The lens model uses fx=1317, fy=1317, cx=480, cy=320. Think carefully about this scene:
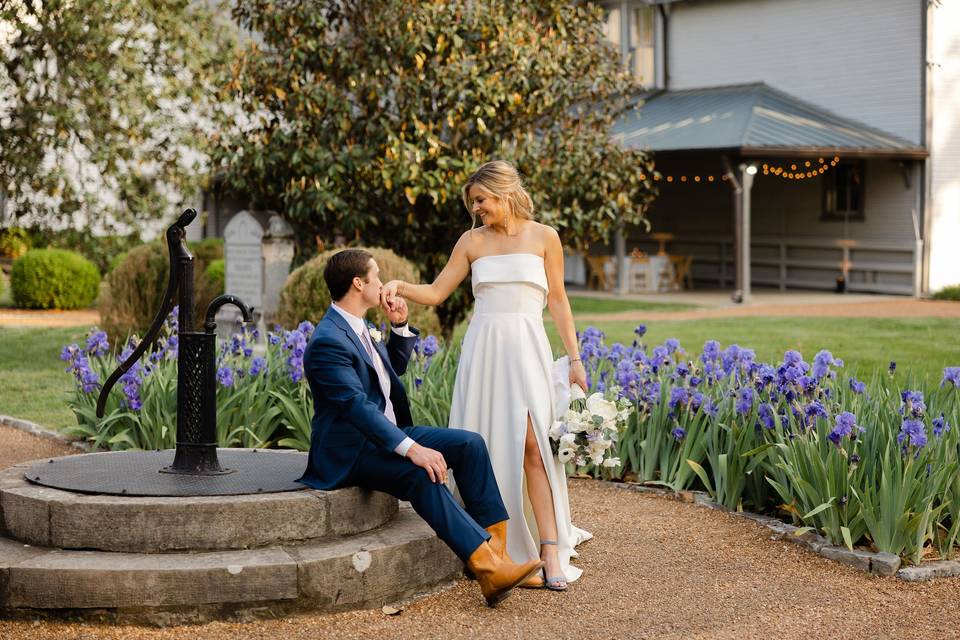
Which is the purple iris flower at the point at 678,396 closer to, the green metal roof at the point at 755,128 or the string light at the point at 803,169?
the green metal roof at the point at 755,128

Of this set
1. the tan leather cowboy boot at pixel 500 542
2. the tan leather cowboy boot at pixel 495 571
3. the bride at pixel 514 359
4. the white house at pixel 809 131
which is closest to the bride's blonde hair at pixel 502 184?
the bride at pixel 514 359

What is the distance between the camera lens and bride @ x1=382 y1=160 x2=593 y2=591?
5.56 metres

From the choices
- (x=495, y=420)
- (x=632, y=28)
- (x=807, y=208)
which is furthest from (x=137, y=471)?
(x=632, y=28)

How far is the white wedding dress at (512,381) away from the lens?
558cm

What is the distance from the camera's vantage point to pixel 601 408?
18.6 ft

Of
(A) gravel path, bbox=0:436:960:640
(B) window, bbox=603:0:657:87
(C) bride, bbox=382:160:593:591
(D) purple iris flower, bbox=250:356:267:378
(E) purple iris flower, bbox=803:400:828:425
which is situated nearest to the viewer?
(A) gravel path, bbox=0:436:960:640

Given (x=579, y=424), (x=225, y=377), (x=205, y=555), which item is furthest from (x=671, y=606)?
(x=225, y=377)

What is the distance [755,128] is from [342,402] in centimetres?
1763

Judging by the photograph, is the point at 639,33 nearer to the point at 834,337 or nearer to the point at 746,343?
the point at 834,337

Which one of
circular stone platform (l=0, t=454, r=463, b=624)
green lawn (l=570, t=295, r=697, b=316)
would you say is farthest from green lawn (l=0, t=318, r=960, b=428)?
circular stone platform (l=0, t=454, r=463, b=624)

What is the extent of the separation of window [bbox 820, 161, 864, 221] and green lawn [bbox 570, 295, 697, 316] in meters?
4.47

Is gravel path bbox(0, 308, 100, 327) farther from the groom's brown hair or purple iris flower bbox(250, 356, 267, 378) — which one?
the groom's brown hair

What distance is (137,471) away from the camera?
19.1 ft

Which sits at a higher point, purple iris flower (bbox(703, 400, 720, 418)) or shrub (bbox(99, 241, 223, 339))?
shrub (bbox(99, 241, 223, 339))
